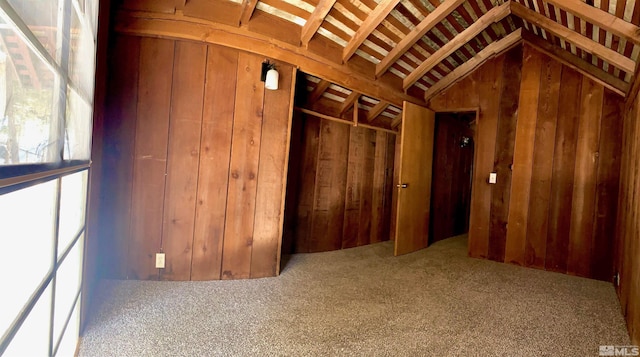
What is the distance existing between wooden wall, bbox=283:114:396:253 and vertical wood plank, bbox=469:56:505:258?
1113 millimetres

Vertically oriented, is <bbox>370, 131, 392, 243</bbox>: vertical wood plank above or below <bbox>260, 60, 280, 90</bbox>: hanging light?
below

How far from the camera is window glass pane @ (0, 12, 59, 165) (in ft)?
1.96

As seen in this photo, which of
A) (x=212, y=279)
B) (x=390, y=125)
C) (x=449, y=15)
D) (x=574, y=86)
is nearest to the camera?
(x=212, y=279)

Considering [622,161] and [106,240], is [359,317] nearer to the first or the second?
[106,240]

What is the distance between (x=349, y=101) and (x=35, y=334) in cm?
305

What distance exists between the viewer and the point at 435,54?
3.11 meters

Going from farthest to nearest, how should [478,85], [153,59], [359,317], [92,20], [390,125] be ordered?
[390,125], [478,85], [153,59], [359,317], [92,20]

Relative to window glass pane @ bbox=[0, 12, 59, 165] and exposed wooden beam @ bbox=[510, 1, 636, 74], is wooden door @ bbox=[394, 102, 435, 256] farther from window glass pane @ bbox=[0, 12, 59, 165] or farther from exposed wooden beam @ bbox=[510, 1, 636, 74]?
window glass pane @ bbox=[0, 12, 59, 165]

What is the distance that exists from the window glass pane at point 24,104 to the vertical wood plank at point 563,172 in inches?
163

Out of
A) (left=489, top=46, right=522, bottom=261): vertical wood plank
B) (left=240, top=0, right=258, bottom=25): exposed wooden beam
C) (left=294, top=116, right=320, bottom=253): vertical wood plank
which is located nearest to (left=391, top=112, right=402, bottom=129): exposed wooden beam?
(left=489, top=46, right=522, bottom=261): vertical wood plank

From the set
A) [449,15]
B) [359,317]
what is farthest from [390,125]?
[359,317]

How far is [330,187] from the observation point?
345 cm

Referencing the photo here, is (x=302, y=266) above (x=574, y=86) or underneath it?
underneath

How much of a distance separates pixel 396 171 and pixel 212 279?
9.47 feet
